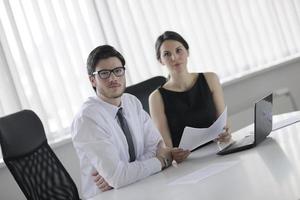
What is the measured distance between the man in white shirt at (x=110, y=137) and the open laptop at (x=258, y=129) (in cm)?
34

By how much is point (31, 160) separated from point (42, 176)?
0.11 m

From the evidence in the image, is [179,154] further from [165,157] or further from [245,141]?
[245,141]

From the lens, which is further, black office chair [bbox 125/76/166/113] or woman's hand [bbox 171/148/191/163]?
black office chair [bbox 125/76/166/113]

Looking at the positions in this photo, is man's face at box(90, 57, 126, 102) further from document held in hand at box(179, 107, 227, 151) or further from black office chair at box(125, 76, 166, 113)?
black office chair at box(125, 76, 166, 113)

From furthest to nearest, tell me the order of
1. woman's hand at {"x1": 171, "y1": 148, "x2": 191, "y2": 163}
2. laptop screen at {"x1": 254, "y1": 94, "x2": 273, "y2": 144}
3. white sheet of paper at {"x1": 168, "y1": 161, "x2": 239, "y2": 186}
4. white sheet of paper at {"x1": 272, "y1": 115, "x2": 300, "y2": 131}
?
white sheet of paper at {"x1": 272, "y1": 115, "x2": 300, "y2": 131}, woman's hand at {"x1": 171, "y1": 148, "x2": 191, "y2": 163}, laptop screen at {"x1": 254, "y1": 94, "x2": 273, "y2": 144}, white sheet of paper at {"x1": 168, "y1": 161, "x2": 239, "y2": 186}

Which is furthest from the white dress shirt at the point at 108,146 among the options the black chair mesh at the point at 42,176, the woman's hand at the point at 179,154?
A: the black chair mesh at the point at 42,176

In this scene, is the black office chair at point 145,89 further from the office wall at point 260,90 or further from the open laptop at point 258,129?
the office wall at point 260,90

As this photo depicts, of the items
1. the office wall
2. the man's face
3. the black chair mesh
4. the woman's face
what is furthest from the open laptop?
the office wall

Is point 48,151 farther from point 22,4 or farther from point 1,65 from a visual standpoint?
point 22,4

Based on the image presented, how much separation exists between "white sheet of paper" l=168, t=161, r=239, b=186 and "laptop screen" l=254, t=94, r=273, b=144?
0.26m

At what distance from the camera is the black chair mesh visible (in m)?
2.36

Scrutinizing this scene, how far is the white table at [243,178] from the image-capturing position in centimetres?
142

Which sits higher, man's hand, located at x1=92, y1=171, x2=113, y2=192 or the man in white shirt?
the man in white shirt

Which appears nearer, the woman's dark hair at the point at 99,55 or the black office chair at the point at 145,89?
the woman's dark hair at the point at 99,55
